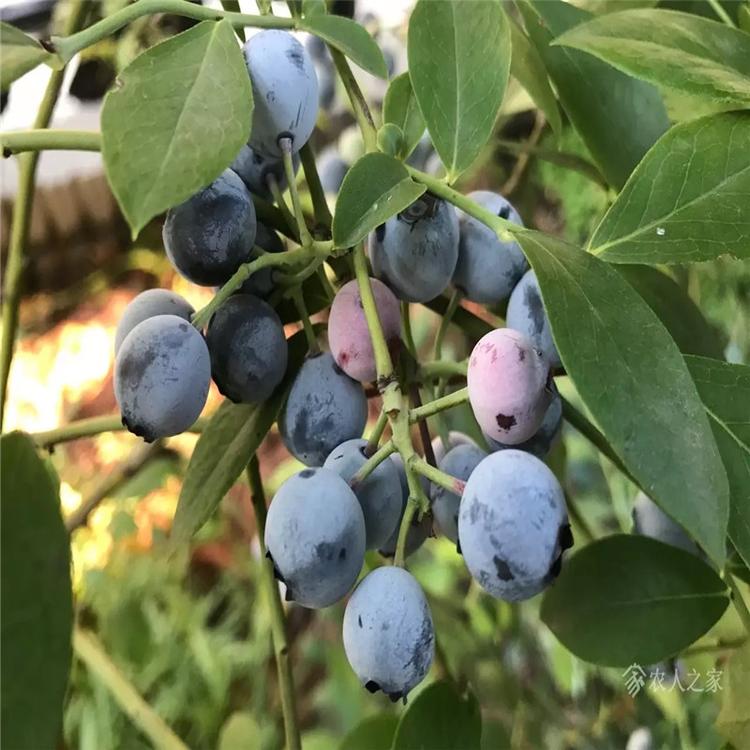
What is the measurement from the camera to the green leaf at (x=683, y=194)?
353mm

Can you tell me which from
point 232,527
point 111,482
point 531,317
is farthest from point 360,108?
point 232,527

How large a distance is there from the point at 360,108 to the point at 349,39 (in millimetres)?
39

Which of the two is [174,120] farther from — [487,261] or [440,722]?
[440,722]

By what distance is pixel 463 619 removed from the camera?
914 millimetres

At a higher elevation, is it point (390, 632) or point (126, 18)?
point (126, 18)

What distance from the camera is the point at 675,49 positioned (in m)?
0.38

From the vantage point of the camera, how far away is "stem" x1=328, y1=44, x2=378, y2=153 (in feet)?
1.23

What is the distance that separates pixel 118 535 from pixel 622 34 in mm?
868

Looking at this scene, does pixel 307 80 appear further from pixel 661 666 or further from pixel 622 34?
pixel 661 666

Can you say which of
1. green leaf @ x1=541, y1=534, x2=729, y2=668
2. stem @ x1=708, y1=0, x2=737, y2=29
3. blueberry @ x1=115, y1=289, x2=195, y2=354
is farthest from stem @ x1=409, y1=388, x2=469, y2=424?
stem @ x1=708, y1=0, x2=737, y2=29

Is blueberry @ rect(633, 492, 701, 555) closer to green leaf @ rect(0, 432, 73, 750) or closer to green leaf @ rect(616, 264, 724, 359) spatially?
green leaf @ rect(616, 264, 724, 359)

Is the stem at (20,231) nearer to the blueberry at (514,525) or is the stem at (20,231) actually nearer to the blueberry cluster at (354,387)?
the blueberry cluster at (354,387)

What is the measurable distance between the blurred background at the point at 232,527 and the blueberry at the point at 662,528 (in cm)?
8

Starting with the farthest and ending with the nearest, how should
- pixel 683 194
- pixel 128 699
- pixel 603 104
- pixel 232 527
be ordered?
→ pixel 232 527 → pixel 128 699 → pixel 603 104 → pixel 683 194
